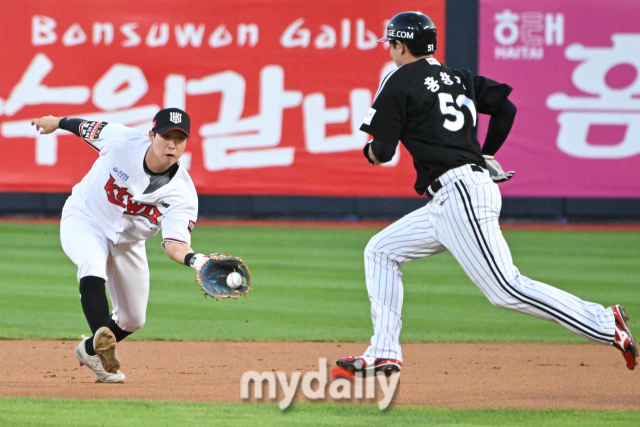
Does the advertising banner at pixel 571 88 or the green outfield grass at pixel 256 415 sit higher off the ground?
the advertising banner at pixel 571 88

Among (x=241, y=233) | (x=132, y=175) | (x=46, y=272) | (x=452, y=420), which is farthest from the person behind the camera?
(x=241, y=233)

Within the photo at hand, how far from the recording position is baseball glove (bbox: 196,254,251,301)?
416cm

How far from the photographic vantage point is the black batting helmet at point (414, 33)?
14.1 ft

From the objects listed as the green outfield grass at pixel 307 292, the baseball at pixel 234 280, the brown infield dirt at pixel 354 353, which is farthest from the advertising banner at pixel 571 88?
the baseball at pixel 234 280

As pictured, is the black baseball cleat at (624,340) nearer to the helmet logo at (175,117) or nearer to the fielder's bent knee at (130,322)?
the helmet logo at (175,117)

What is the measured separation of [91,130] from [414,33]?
184cm

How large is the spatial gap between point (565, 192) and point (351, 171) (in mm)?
3544

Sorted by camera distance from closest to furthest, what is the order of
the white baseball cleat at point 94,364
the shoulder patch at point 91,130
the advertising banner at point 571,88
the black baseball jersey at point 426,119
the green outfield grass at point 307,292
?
1. the black baseball jersey at point 426,119
2. the white baseball cleat at point 94,364
3. the shoulder patch at point 91,130
4. the green outfield grass at point 307,292
5. the advertising banner at point 571,88

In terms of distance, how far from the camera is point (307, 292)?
873cm

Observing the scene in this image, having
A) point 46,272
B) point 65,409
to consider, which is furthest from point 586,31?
point 65,409

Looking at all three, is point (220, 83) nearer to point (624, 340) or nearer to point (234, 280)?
point (234, 280)

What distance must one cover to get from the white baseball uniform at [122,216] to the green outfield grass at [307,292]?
1851 millimetres

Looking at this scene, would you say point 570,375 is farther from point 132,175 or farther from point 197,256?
point 132,175

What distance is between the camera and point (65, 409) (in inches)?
160
